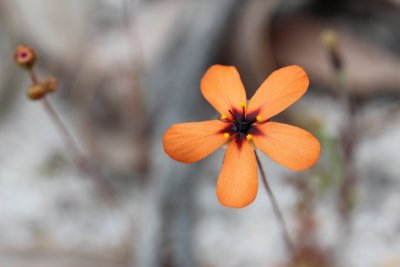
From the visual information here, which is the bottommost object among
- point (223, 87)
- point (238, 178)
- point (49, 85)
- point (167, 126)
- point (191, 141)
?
point (238, 178)

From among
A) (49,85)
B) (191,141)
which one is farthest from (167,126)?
(191,141)

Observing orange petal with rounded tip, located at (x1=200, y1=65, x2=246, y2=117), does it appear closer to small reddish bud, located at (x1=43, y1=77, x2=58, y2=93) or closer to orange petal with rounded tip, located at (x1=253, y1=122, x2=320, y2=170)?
orange petal with rounded tip, located at (x1=253, y1=122, x2=320, y2=170)

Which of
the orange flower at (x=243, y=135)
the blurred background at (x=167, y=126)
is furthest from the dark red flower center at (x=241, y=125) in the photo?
the blurred background at (x=167, y=126)

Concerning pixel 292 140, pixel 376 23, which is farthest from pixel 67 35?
pixel 292 140

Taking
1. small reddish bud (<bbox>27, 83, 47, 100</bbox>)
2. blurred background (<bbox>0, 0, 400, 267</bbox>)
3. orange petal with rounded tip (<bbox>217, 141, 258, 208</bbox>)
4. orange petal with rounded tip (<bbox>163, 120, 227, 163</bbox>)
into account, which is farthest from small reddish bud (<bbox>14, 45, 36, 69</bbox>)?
blurred background (<bbox>0, 0, 400, 267</bbox>)

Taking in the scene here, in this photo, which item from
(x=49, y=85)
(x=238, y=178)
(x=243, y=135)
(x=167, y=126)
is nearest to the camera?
(x=238, y=178)

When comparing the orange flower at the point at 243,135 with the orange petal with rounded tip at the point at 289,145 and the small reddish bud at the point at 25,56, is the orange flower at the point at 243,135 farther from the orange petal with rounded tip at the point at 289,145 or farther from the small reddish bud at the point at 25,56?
the small reddish bud at the point at 25,56

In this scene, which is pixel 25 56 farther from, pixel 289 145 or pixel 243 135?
pixel 289 145
